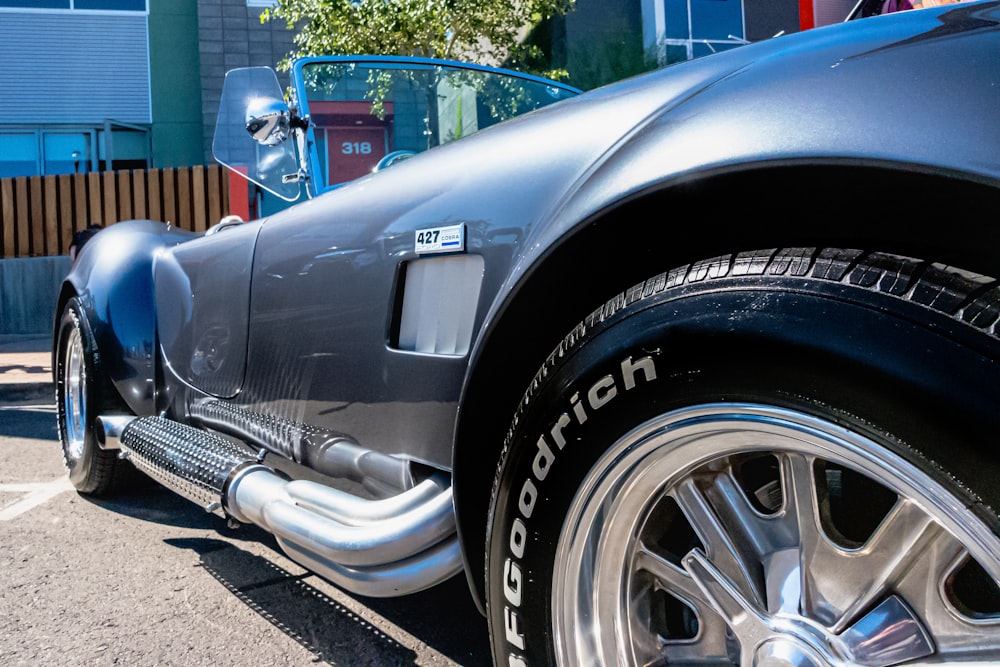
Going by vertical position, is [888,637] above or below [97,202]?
below

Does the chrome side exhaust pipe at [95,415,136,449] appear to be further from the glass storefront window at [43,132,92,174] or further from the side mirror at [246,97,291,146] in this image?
the glass storefront window at [43,132,92,174]

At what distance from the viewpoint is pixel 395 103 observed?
107 inches

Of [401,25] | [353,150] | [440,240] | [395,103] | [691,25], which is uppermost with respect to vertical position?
[691,25]

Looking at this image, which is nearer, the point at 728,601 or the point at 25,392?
the point at 728,601

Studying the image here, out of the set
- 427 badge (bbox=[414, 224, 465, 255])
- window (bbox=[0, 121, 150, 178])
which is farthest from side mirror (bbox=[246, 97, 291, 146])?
window (bbox=[0, 121, 150, 178])

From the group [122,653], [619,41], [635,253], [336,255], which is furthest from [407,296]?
[619,41]

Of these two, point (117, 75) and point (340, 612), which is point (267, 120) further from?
point (117, 75)

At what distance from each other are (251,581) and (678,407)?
187cm

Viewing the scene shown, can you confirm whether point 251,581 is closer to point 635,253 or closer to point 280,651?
point 280,651

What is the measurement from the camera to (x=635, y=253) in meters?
1.19

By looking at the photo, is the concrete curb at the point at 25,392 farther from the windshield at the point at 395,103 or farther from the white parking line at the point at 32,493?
the windshield at the point at 395,103

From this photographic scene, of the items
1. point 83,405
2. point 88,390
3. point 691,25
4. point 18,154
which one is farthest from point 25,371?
point 691,25

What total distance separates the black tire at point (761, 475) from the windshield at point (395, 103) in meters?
1.57

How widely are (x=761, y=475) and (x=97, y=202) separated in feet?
41.8
